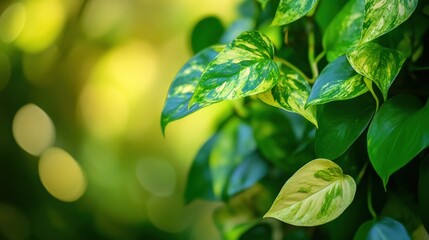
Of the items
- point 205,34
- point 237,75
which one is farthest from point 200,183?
point 237,75

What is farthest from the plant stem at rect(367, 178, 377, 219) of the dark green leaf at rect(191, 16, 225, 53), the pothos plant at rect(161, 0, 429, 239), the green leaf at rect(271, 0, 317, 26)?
the dark green leaf at rect(191, 16, 225, 53)

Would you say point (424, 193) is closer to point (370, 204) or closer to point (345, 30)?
point (370, 204)

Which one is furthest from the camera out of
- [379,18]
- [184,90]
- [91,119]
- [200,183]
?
[91,119]

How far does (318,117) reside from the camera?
1.71 ft

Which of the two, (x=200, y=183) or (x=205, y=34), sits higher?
(x=205, y=34)

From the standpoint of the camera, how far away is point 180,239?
1278 millimetres

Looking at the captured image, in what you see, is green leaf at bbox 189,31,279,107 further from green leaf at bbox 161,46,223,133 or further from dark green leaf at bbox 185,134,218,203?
dark green leaf at bbox 185,134,218,203

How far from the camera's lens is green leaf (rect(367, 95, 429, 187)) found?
44 centimetres

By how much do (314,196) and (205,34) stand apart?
390mm

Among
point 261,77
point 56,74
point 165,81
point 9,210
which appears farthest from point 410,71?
point 9,210

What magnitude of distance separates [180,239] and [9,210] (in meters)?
0.45

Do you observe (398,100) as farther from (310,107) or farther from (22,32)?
(22,32)

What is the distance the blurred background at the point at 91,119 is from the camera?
131 cm

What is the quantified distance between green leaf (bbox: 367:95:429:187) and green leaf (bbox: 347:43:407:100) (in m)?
0.03
